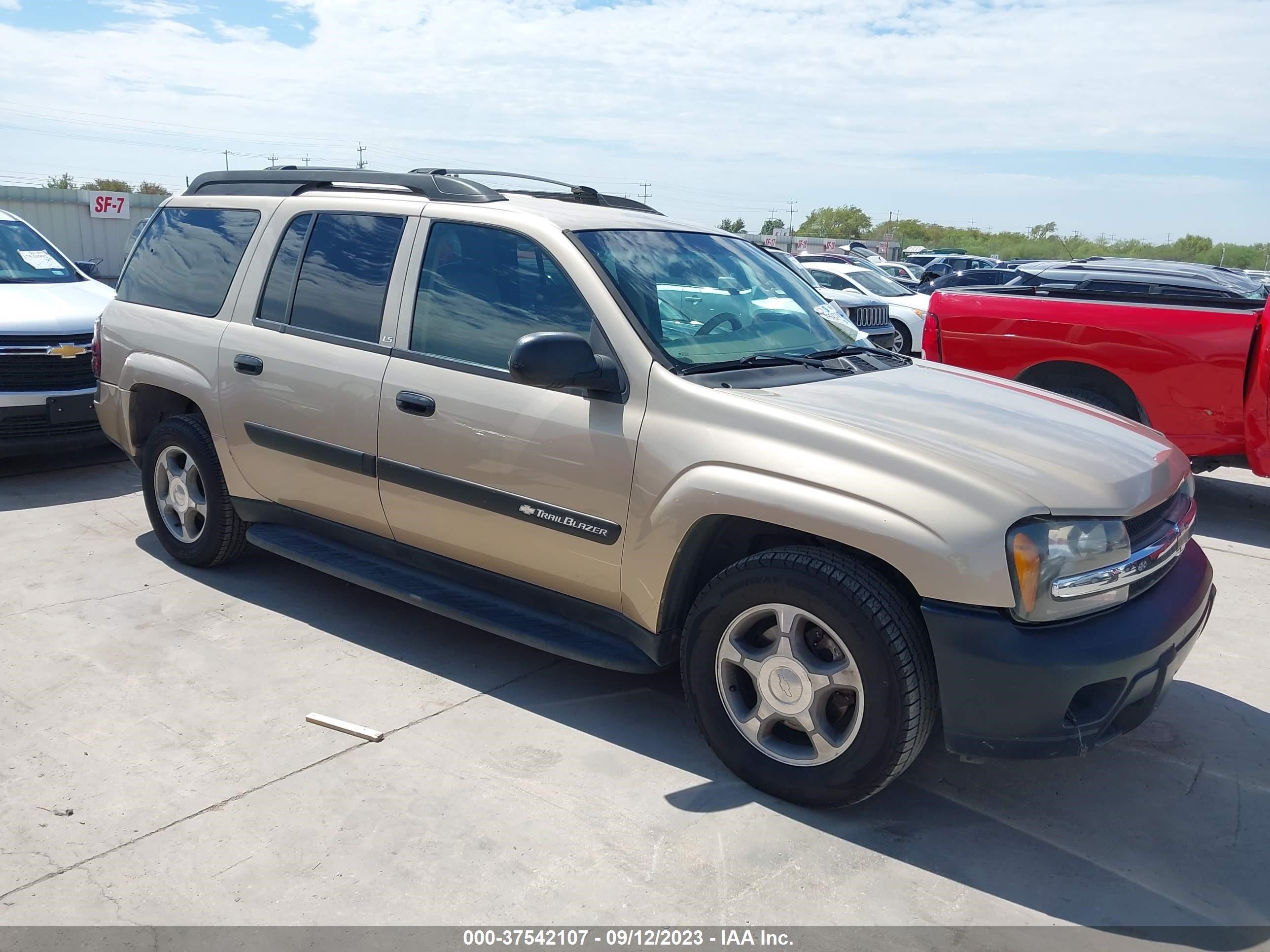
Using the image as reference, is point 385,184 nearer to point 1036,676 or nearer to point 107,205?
point 1036,676

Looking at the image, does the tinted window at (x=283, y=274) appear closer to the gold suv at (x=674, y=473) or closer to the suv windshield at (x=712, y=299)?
the gold suv at (x=674, y=473)

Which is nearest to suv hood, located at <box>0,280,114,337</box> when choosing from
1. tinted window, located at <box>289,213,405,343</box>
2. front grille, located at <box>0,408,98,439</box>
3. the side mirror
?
front grille, located at <box>0,408,98,439</box>

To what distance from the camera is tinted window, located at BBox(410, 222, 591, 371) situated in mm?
3727

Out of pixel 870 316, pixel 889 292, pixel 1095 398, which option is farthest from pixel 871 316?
pixel 1095 398

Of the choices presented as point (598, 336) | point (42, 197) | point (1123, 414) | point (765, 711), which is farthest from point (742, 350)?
point (42, 197)

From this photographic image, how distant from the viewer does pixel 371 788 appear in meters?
3.31

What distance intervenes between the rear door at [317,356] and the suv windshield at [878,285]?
11426 mm

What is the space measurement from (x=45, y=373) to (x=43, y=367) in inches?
1.5

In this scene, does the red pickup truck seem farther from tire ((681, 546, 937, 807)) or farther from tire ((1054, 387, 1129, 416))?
tire ((681, 546, 937, 807))

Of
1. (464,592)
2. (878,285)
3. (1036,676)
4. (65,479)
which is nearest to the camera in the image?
(1036,676)

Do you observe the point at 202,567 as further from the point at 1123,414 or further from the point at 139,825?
the point at 1123,414

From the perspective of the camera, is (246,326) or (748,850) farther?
(246,326)

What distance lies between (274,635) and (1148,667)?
3353 millimetres

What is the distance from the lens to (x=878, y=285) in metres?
15.7
